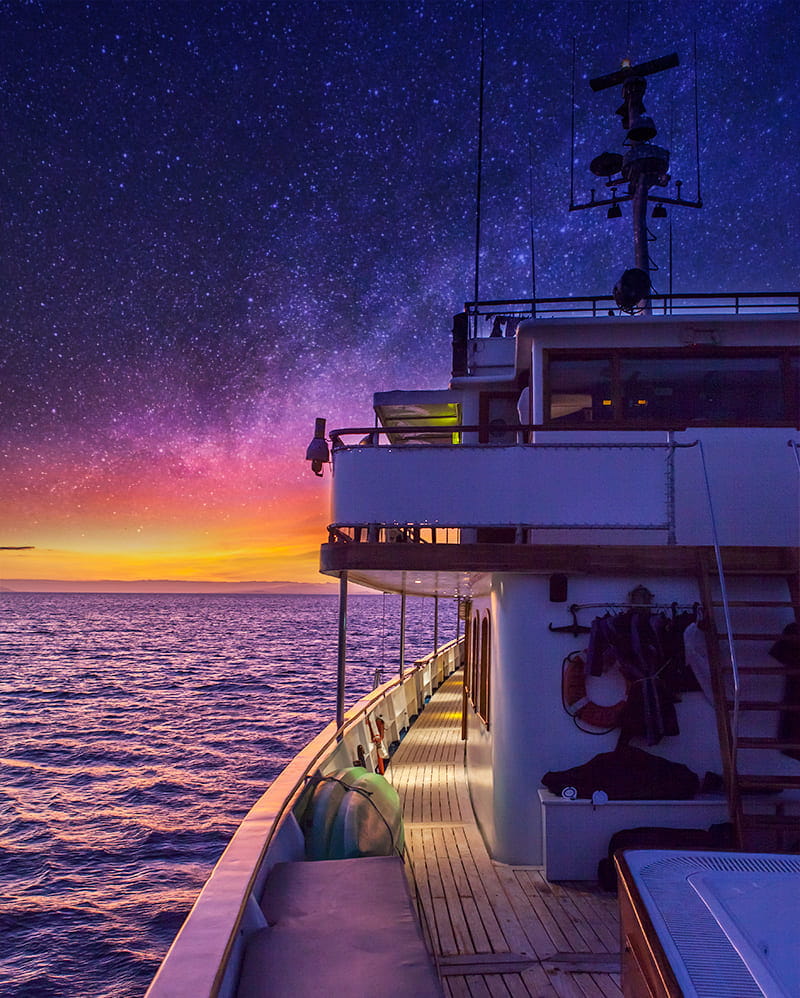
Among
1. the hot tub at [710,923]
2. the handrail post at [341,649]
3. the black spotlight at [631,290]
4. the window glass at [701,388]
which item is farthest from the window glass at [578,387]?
the hot tub at [710,923]

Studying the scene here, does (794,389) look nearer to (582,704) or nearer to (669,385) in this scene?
(669,385)

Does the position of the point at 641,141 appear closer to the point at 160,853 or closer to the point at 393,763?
the point at 393,763

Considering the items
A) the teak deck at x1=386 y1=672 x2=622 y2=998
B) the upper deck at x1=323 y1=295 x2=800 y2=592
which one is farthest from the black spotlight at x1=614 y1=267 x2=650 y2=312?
the teak deck at x1=386 y1=672 x2=622 y2=998

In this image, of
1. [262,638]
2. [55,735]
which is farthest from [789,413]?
[262,638]

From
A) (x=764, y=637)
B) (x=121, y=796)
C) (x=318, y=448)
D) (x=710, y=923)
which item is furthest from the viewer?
(x=121, y=796)

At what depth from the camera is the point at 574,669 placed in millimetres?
6125

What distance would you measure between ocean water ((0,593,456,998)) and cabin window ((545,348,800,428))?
10.3 metres

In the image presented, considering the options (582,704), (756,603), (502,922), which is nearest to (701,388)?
(756,603)

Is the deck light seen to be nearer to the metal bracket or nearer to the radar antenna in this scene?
the metal bracket

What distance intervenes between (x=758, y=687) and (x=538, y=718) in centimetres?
192

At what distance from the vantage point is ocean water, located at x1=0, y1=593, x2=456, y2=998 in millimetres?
11242

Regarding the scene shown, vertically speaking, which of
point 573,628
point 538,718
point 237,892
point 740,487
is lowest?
point 237,892

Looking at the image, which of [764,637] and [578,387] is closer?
[764,637]

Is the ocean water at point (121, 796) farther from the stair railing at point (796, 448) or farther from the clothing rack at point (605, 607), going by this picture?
the stair railing at point (796, 448)
